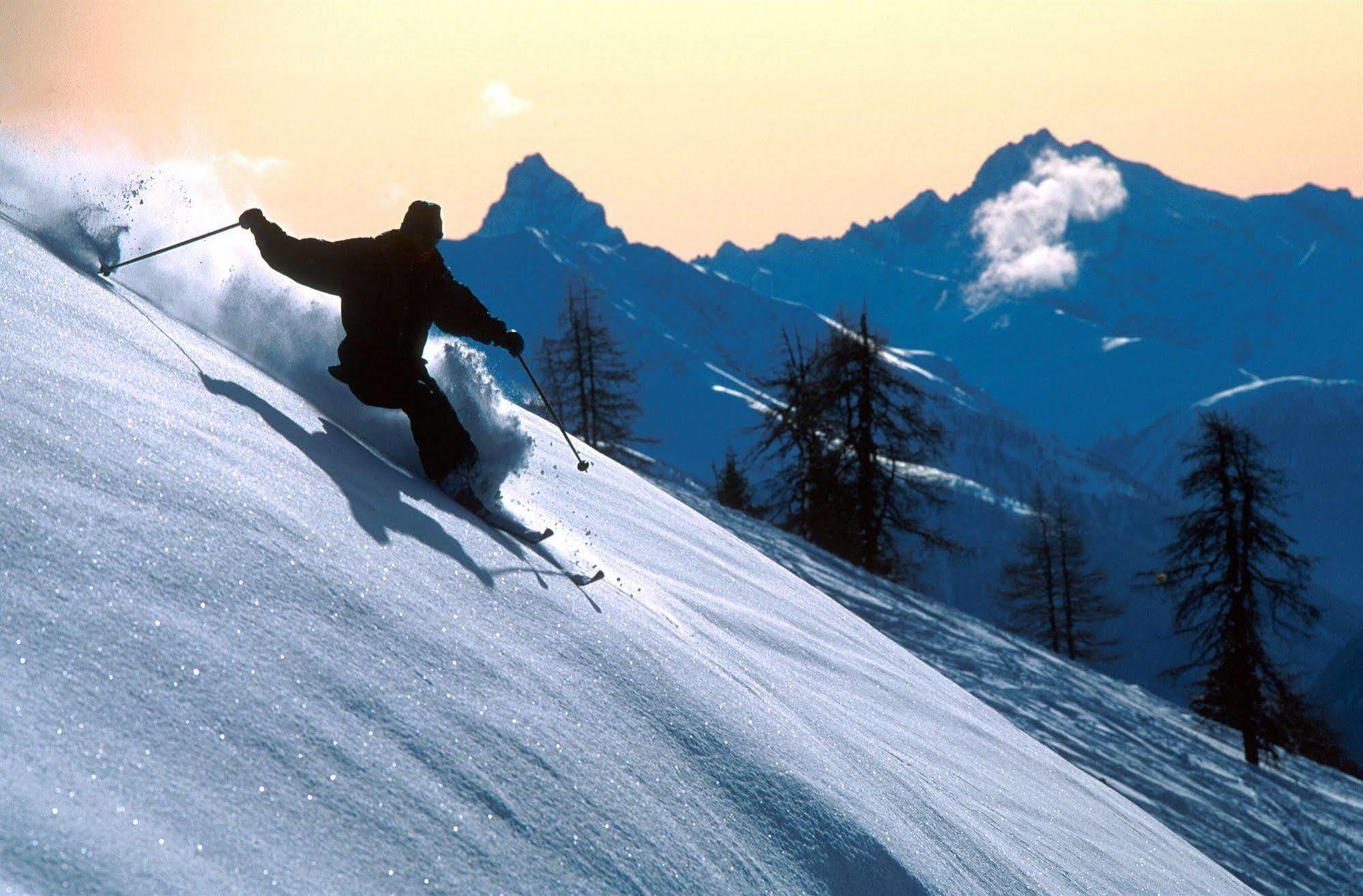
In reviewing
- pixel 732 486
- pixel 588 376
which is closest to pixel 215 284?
pixel 588 376

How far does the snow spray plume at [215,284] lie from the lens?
6910mm

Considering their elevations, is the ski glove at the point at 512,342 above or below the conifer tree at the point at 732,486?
above

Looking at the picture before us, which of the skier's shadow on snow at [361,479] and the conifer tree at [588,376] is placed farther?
the conifer tree at [588,376]

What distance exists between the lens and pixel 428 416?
641 cm

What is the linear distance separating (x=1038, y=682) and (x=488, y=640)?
15384 millimetres

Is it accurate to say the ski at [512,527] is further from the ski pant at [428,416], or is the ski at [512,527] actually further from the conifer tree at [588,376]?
the conifer tree at [588,376]

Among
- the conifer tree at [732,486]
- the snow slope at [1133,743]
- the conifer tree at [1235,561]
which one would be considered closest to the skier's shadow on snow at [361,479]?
the snow slope at [1133,743]

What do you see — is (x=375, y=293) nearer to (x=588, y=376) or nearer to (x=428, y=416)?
(x=428, y=416)

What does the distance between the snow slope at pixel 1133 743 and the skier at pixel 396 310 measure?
10.7 meters

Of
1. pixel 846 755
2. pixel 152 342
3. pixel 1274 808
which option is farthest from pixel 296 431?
pixel 1274 808

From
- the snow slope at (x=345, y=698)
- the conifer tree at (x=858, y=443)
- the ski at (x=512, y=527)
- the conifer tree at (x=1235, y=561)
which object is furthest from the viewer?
the conifer tree at (x=858, y=443)

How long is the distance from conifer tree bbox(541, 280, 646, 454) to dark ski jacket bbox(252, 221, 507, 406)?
30.2 metres

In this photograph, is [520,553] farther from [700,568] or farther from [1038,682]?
[1038,682]

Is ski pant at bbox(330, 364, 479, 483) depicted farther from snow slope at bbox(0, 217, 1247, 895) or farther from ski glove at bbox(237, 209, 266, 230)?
ski glove at bbox(237, 209, 266, 230)
